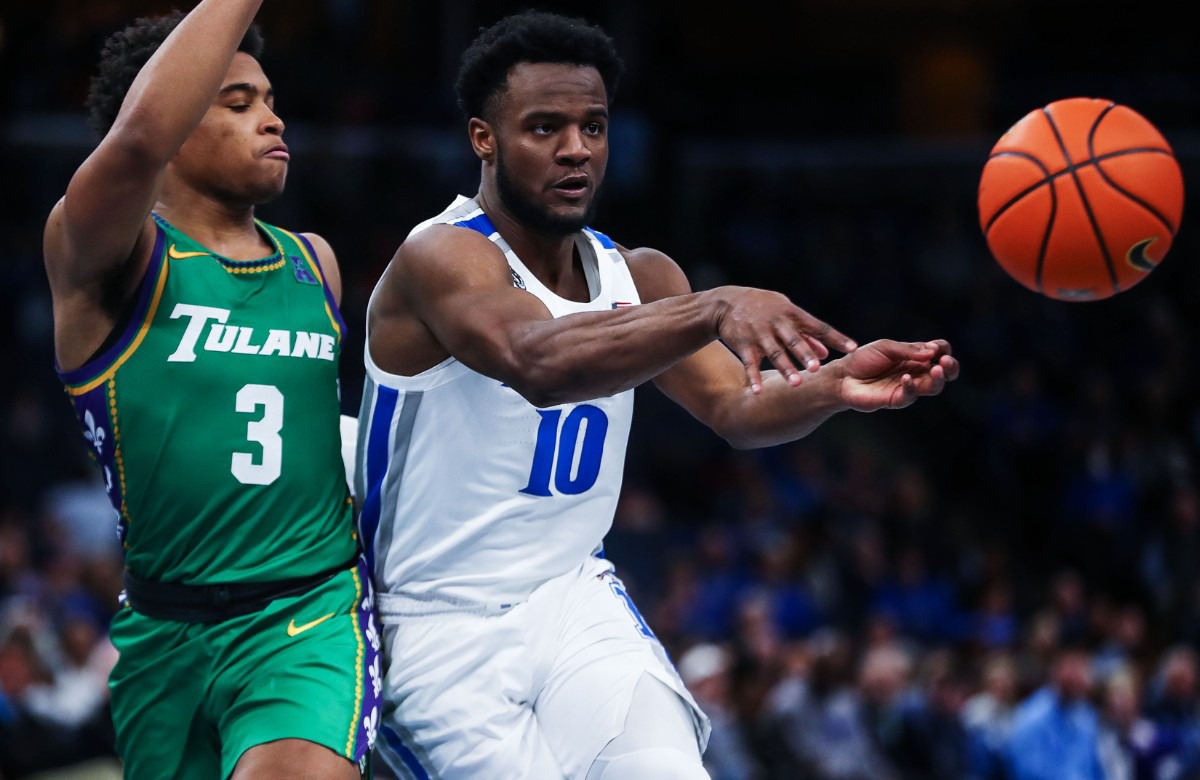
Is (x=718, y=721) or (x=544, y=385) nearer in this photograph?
(x=544, y=385)

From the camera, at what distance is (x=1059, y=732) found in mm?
11258

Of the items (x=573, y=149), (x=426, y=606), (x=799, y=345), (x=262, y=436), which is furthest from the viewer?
(x=426, y=606)

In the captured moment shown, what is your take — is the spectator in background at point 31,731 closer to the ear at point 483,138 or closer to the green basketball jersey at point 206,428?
the green basketball jersey at point 206,428

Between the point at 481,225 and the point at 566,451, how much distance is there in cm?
71

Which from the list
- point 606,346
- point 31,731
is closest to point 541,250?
point 606,346

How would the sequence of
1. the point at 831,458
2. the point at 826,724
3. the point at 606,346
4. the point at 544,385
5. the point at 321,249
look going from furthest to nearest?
Answer: 1. the point at 831,458
2. the point at 826,724
3. the point at 321,249
4. the point at 544,385
5. the point at 606,346

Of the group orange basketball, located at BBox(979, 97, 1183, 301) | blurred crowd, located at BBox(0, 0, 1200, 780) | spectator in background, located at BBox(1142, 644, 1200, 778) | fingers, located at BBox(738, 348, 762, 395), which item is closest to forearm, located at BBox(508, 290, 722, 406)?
fingers, located at BBox(738, 348, 762, 395)

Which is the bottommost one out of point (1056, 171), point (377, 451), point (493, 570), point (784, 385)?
point (493, 570)

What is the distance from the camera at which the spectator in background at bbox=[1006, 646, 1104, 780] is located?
11094mm

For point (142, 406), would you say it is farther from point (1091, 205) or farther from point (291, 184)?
point (291, 184)

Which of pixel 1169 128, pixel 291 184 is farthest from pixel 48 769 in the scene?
pixel 1169 128

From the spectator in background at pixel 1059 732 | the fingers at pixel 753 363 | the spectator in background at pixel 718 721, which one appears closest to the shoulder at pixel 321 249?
the fingers at pixel 753 363

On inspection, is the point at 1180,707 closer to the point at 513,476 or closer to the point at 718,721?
the point at 718,721

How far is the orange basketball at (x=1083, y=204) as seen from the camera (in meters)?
4.64
